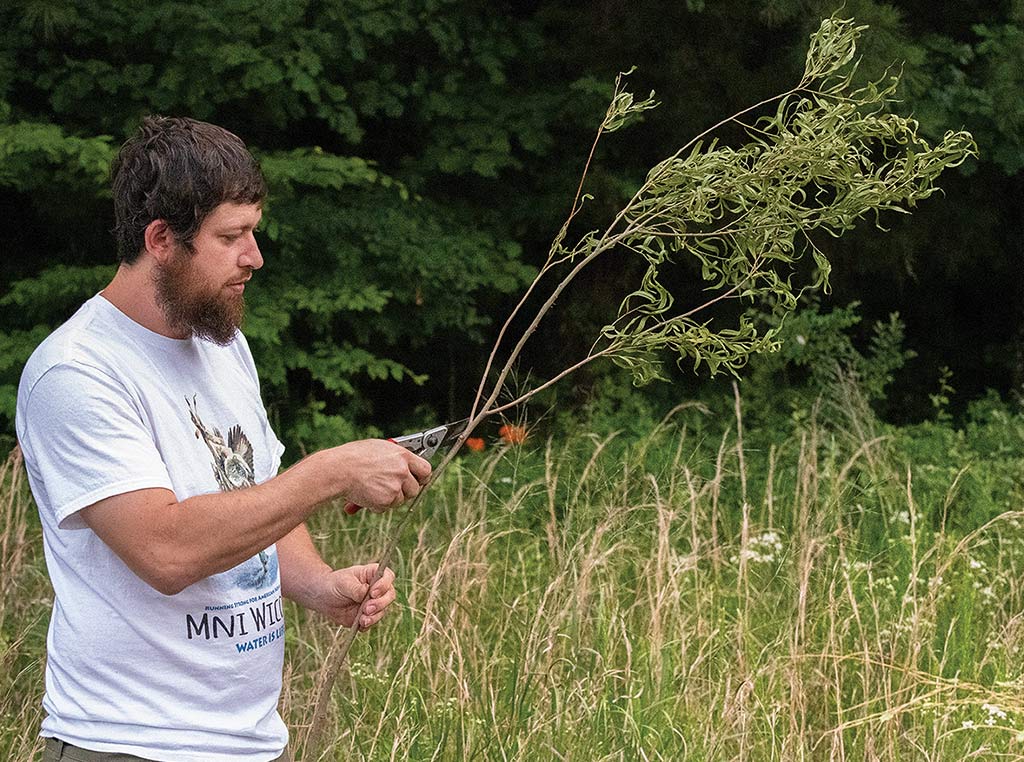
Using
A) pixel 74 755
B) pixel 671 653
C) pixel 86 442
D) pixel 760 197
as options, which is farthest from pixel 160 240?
pixel 671 653

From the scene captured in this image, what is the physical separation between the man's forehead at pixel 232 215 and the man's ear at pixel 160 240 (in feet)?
0.21

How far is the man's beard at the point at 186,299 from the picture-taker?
6.81 ft

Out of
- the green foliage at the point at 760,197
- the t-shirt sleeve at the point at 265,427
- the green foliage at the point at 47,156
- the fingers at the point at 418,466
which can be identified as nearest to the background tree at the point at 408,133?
the green foliage at the point at 47,156

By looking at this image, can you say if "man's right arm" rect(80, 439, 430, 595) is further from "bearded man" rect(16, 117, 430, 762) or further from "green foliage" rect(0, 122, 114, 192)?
"green foliage" rect(0, 122, 114, 192)

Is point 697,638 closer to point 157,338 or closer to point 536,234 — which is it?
point 157,338

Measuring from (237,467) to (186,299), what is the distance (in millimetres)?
297

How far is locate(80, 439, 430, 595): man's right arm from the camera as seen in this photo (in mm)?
1897

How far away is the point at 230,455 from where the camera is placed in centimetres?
217

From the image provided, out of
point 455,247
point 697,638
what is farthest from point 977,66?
point 697,638

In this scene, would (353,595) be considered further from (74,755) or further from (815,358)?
(815,358)

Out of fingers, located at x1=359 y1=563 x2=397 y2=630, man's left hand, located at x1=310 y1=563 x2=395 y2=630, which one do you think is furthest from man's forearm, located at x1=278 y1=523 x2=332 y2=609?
fingers, located at x1=359 y1=563 x2=397 y2=630

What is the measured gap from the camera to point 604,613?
3.86 metres

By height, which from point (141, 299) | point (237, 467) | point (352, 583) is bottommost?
point (352, 583)

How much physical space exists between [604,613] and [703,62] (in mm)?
5230
